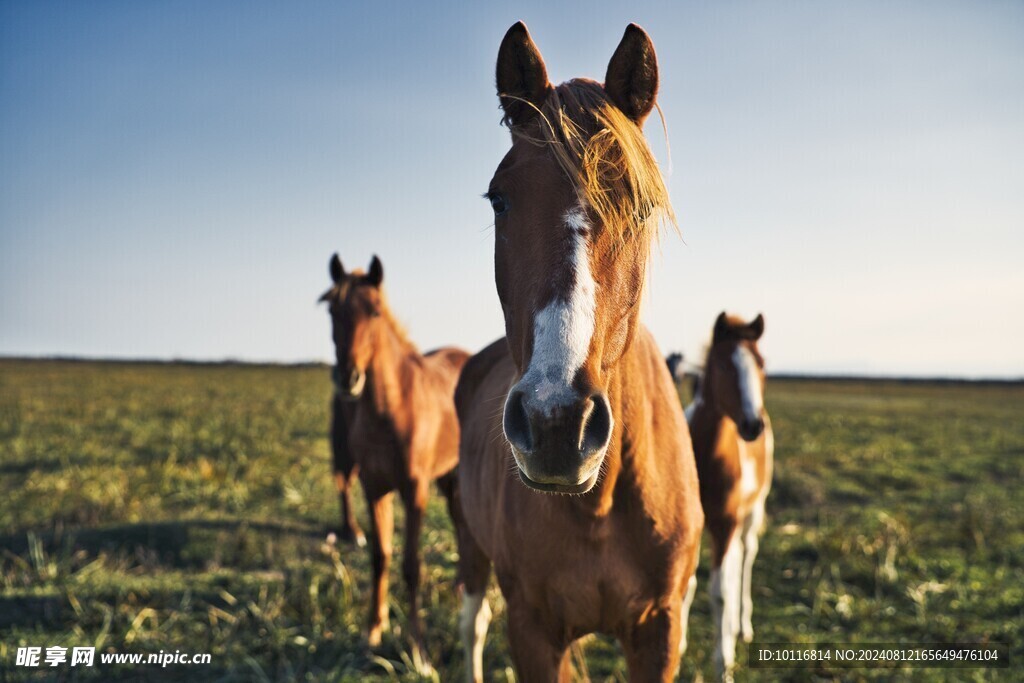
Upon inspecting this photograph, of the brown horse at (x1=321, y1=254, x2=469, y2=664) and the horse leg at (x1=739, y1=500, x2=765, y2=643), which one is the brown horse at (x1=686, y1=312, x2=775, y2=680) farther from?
the brown horse at (x1=321, y1=254, x2=469, y2=664)

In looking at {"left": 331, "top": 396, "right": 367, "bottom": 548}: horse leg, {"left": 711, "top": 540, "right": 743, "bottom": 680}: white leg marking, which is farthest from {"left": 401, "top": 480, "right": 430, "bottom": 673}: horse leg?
{"left": 331, "top": 396, "right": 367, "bottom": 548}: horse leg

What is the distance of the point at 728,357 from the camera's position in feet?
15.8

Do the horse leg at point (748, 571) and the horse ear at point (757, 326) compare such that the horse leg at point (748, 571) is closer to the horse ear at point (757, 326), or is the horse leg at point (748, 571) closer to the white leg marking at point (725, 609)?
the white leg marking at point (725, 609)

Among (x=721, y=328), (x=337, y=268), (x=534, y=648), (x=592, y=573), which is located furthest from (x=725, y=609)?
(x=337, y=268)

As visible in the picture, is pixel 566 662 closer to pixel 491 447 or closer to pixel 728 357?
pixel 491 447

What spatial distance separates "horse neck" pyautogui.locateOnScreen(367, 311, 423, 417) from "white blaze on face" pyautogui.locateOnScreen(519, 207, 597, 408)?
4.03 meters

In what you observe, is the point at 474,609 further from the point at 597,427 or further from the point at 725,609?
the point at 597,427

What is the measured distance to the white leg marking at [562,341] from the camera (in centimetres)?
142

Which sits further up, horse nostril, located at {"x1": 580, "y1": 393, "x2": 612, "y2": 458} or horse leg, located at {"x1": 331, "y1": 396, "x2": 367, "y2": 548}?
horse nostril, located at {"x1": 580, "y1": 393, "x2": 612, "y2": 458}

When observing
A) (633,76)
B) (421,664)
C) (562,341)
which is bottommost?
(421,664)

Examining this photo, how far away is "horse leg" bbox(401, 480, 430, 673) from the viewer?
4.39m

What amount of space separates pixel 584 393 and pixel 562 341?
0.14m

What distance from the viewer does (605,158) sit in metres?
1.79

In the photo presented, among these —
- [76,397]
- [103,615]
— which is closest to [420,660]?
[103,615]
